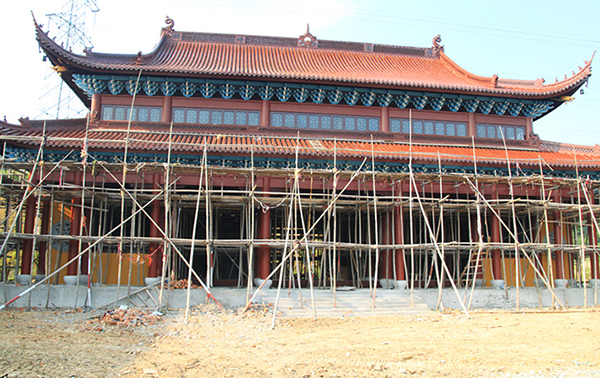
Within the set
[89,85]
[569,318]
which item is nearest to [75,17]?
[89,85]

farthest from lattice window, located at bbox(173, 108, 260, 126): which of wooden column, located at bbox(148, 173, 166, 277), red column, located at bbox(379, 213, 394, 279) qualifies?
red column, located at bbox(379, 213, 394, 279)

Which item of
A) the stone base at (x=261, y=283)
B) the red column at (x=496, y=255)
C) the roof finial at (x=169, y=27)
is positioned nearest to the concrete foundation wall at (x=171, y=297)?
the stone base at (x=261, y=283)

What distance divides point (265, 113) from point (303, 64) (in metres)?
4.02

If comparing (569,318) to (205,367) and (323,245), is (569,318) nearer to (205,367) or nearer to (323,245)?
(323,245)

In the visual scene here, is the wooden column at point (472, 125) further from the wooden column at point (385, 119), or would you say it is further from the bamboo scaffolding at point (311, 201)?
the wooden column at point (385, 119)

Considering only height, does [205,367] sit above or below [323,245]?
below

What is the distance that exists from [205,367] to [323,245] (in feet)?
17.7

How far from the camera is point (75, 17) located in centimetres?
3516

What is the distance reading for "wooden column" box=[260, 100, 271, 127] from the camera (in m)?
17.1

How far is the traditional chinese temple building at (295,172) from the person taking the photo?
14.0 metres

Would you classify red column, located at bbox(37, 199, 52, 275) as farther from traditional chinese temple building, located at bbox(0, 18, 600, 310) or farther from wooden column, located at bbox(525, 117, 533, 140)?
wooden column, located at bbox(525, 117, 533, 140)

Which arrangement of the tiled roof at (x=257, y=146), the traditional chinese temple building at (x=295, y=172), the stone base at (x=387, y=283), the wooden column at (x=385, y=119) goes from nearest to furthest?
the traditional chinese temple building at (x=295, y=172)
the tiled roof at (x=257, y=146)
the stone base at (x=387, y=283)
the wooden column at (x=385, y=119)

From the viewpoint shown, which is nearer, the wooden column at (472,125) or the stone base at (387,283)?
the stone base at (387,283)

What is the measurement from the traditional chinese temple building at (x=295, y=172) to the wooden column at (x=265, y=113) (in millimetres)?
125
